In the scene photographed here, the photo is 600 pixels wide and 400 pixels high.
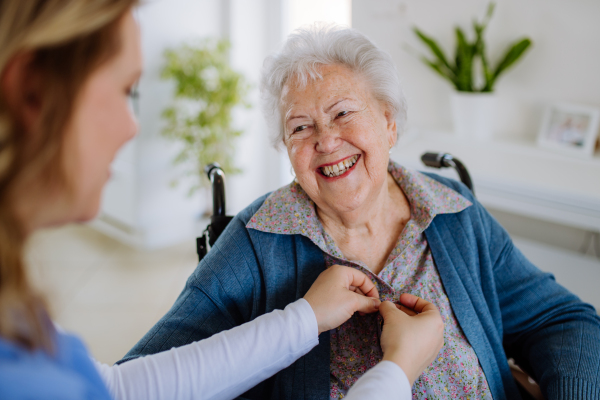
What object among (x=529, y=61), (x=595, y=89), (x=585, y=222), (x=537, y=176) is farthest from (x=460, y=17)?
(x=585, y=222)

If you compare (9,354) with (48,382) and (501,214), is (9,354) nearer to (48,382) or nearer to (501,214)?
(48,382)

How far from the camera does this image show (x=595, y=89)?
2.49 m

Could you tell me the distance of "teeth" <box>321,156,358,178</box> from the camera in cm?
121

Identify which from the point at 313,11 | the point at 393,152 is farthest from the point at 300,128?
the point at 313,11

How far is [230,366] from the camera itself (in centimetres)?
87

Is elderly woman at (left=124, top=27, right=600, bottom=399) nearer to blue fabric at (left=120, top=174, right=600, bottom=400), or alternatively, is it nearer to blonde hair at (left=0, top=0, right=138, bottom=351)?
blue fabric at (left=120, top=174, right=600, bottom=400)

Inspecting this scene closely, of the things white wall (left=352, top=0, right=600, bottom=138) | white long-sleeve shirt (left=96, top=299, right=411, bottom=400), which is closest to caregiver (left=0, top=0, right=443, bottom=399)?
white long-sleeve shirt (left=96, top=299, right=411, bottom=400)

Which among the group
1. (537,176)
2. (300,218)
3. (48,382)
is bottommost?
(537,176)

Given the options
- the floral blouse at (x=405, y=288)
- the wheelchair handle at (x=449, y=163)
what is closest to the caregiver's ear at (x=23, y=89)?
the floral blouse at (x=405, y=288)

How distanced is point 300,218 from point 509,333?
67 centimetres

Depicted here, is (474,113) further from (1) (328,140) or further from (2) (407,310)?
(2) (407,310)

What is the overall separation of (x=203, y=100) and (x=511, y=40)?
2163 millimetres

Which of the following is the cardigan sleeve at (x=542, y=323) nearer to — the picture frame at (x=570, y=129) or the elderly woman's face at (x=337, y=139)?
the elderly woman's face at (x=337, y=139)

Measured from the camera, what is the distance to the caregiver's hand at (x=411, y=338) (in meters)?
0.83
